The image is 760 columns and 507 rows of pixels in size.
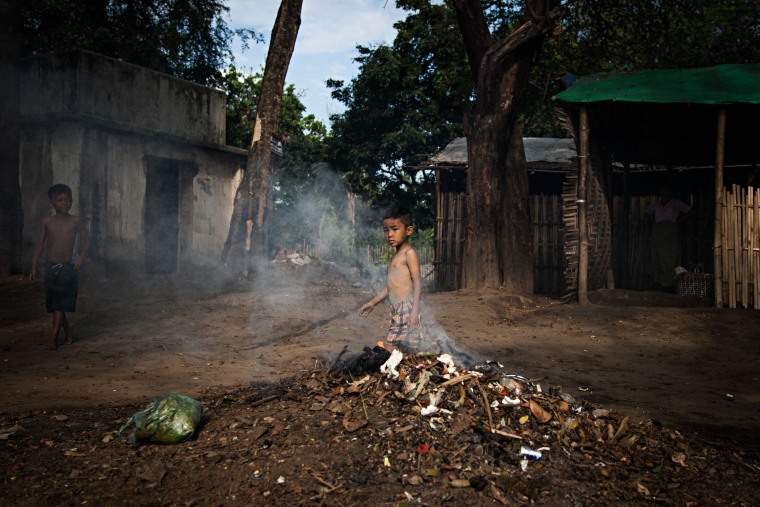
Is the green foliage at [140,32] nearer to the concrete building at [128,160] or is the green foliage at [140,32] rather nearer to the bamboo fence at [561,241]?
the concrete building at [128,160]

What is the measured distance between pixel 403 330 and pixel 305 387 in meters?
1.16

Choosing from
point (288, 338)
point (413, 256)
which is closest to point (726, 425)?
point (413, 256)

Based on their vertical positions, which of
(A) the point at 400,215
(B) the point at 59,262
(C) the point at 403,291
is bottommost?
(C) the point at 403,291

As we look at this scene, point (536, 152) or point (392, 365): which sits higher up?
point (536, 152)

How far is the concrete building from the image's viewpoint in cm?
1162

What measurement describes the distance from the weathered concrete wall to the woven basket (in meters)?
10.5

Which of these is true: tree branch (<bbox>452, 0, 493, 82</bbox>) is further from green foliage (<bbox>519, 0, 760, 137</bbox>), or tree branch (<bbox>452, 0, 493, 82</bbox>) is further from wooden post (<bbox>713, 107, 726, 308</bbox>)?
green foliage (<bbox>519, 0, 760, 137</bbox>)

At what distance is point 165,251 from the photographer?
45.3ft

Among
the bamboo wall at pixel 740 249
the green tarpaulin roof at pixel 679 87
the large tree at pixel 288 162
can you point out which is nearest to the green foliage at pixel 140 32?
the large tree at pixel 288 162

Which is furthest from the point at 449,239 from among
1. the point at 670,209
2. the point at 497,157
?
the point at 670,209

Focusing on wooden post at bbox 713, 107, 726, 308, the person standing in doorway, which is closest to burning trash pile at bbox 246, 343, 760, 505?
wooden post at bbox 713, 107, 726, 308

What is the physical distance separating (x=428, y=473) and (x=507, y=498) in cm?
41

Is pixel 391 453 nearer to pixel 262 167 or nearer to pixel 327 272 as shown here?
pixel 262 167

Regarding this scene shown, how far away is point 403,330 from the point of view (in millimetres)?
5004
